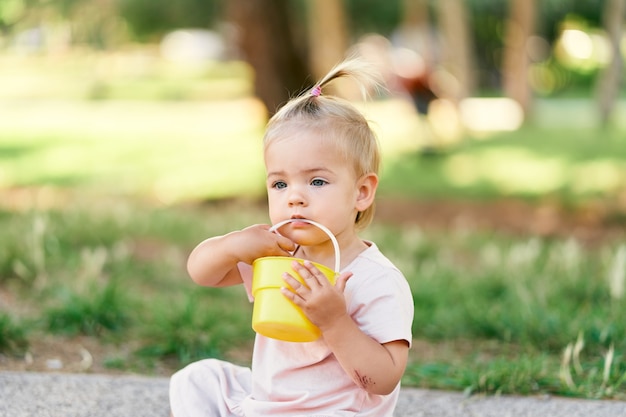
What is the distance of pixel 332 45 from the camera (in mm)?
22953

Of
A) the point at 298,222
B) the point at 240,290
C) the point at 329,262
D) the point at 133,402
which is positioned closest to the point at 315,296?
the point at 298,222

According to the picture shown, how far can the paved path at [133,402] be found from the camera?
336cm

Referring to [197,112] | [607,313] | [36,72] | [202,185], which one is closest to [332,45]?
[197,112]

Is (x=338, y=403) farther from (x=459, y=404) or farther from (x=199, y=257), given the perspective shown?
(x=459, y=404)

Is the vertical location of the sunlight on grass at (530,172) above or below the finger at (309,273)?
below

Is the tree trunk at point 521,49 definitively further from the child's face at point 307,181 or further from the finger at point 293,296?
the finger at point 293,296

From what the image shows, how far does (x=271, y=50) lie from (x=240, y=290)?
16.8ft

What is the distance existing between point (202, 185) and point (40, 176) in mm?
2447

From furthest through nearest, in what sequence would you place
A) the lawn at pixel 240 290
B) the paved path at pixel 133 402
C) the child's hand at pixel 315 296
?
the lawn at pixel 240 290
the paved path at pixel 133 402
the child's hand at pixel 315 296

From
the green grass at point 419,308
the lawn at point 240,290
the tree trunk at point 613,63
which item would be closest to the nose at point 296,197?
the lawn at point 240,290

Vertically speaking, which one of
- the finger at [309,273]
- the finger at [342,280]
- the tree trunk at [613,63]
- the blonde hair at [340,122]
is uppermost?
the blonde hair at [340,122]

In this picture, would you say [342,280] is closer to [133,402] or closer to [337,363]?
[337,363]

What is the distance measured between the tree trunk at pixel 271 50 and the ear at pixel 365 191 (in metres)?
7.52

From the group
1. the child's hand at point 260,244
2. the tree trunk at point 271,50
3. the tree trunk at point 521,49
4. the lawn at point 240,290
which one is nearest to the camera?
the child's hand at point 260,244
